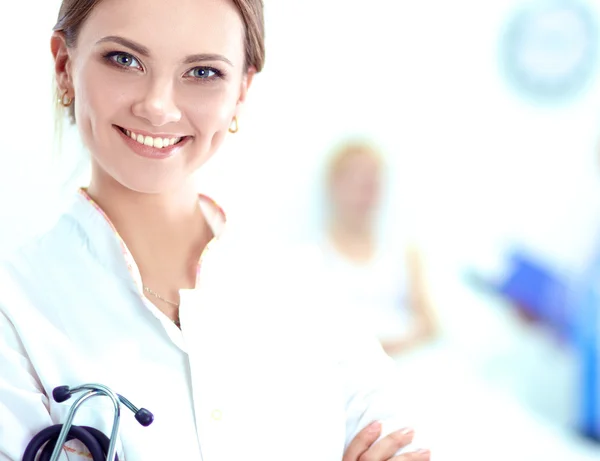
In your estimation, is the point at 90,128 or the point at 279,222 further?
the point at 279,222

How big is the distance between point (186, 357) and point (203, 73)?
42 cm

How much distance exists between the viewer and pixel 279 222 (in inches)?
146

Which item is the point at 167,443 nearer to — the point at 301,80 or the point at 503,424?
the point at 503,424

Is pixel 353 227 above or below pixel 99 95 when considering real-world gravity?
below

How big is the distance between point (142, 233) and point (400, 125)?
110 inches

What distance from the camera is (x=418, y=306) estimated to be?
3.43 metres

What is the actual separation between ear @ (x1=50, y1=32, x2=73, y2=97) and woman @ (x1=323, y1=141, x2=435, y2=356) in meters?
2.17

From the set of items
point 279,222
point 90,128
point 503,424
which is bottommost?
point 503,424

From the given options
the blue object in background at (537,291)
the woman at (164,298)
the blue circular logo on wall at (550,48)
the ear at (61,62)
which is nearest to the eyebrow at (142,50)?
the woman at (164,298)

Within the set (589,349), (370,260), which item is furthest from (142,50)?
(589,349)

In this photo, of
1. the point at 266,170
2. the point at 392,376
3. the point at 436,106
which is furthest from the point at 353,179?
the point at 392,376

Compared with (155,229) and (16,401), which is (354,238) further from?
(16,401)

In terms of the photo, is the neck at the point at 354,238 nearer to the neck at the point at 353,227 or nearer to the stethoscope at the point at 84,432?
the neck at the point at 353,227

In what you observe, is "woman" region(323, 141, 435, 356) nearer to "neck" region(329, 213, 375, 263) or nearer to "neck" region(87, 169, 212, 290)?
"neck" region(329, 213, 375, 263)
